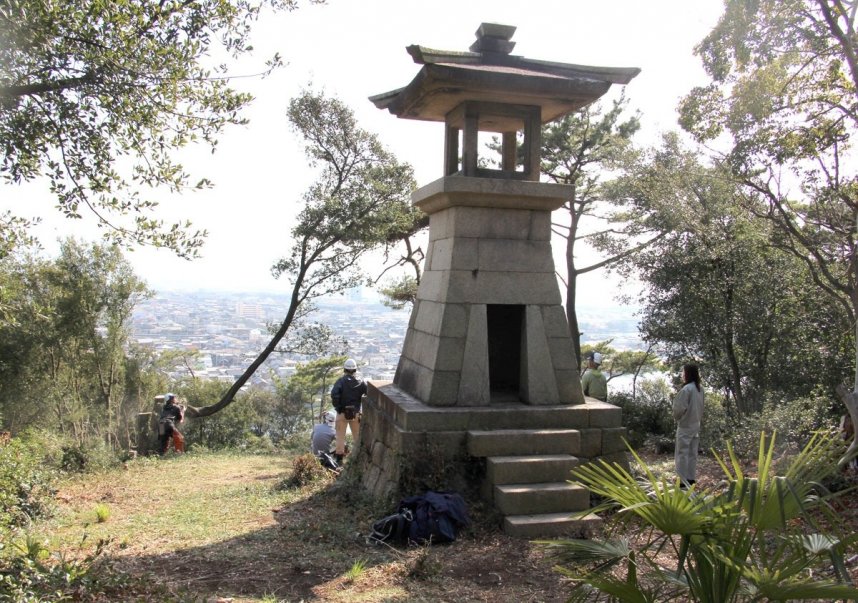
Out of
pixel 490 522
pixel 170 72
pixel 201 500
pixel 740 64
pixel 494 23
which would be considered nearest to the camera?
pixel 170 72

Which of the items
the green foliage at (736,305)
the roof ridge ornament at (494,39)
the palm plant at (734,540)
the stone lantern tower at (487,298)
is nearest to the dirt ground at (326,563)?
the stone lantern tower at (487,298)

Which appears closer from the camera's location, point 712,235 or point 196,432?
point 712,235

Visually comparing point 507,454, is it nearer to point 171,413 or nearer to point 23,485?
point 23,485

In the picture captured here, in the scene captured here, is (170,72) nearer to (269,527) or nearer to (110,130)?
(110,130)

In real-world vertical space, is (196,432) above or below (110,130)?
below

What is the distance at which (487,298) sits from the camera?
21.8ft

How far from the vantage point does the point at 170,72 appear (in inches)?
188

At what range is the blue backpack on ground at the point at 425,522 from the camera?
534 cm

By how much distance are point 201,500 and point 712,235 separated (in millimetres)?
10106

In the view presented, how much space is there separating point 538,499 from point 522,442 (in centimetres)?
57

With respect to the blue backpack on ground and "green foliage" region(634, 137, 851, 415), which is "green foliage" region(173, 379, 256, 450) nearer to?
"green foliage" region(634, 137, 851, 415)

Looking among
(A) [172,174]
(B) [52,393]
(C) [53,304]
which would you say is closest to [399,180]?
(C) [53,304]

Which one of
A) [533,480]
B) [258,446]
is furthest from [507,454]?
[258,446]

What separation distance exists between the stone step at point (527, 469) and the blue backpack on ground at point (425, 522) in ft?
1.38
